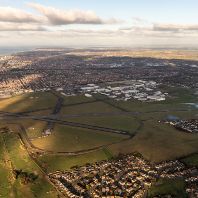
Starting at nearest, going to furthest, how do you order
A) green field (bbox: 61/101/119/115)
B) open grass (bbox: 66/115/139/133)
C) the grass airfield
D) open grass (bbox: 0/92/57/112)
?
the grass airfield → open grass (bbox: 66/115/139/133) → green field (bbox: 61/101/119/115) → open grass (bbox: 0/92/57/112)

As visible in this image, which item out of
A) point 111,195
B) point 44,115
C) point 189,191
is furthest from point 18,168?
point 44,115

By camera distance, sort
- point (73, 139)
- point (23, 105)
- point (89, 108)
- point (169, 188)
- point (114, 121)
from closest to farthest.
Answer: point (169, 188)
point (73, 139)
point (114, 121)
point (89, 108)
point (23, 105)

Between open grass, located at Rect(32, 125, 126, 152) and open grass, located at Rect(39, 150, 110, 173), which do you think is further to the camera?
open grass, located at Rect(32, 125, 126, 152)

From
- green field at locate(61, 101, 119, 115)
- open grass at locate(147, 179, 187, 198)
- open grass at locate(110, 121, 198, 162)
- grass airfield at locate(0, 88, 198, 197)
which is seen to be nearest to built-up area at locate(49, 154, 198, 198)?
open grass at locate(147, 179, 187, 198)

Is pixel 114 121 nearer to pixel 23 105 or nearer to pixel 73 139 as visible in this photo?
pixel 73 139

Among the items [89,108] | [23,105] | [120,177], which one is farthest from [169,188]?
[23,105]

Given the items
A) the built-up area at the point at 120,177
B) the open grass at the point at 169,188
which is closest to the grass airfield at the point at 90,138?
the open grass at the point at 169,188

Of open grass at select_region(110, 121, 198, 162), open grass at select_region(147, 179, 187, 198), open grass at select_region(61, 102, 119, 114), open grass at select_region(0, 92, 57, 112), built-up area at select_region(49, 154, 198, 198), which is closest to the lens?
open grass at select_region(147, 179, 187, 198)

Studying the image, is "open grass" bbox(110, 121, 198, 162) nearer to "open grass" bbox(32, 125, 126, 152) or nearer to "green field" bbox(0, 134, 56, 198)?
"open grass" bbox(32, 125, 126, 152)
